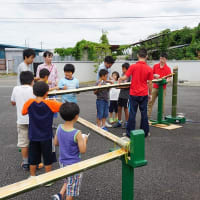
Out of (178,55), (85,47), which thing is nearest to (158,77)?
(85,47)

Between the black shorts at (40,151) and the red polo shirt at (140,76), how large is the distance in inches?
89.7

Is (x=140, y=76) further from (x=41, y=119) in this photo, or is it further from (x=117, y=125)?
(x=41, y=119)

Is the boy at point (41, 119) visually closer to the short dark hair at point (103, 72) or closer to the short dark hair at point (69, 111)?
the short dark hair at point (69, 111)

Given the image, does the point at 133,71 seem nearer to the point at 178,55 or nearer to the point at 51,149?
the point at 51,149

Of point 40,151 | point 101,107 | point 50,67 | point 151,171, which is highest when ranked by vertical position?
point 50,67

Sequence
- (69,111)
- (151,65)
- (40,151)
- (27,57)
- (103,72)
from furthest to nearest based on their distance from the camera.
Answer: (151,65), (103,72), (27,57), (40,151), (69,111)

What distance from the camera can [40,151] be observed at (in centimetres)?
313

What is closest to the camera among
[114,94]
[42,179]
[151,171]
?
[42,179]

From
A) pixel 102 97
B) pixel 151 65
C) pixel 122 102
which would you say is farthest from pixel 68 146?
pixel 151 65

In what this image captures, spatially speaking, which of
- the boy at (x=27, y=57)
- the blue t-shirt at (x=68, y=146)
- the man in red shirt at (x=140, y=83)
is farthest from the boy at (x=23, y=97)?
the man in red shirt at (x=140, y=83)

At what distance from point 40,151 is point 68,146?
2.89ft

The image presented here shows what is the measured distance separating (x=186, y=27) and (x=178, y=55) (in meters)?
5.95

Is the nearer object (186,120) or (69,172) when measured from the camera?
(69,172)

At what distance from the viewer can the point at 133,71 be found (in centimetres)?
472
